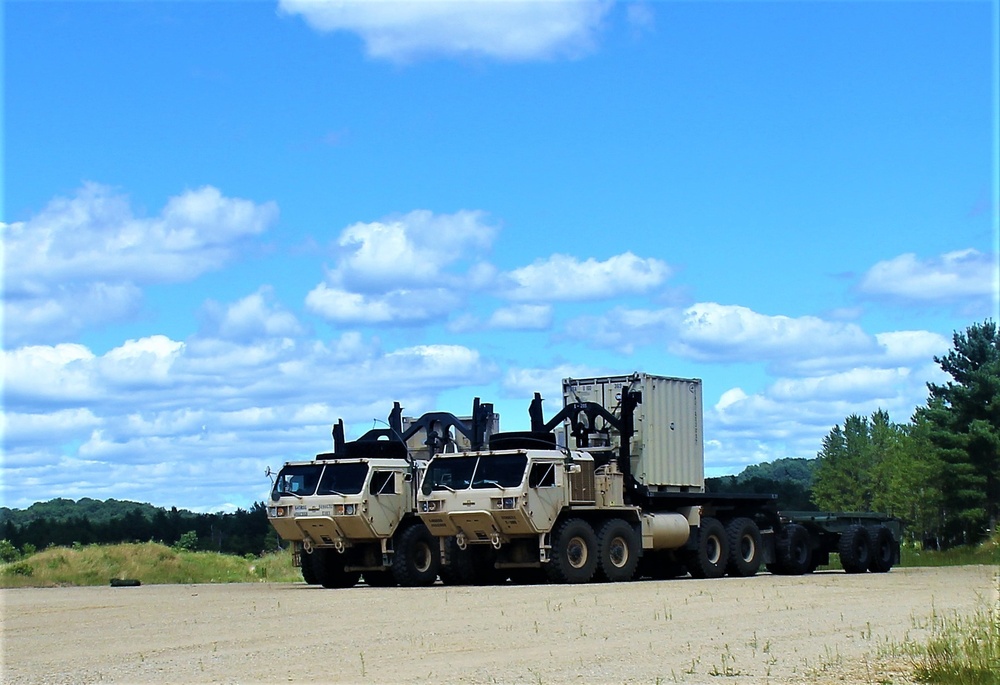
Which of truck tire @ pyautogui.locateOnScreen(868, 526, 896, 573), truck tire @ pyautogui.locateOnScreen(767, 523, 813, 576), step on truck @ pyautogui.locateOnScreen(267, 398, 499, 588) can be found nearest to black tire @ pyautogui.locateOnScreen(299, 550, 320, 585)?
step on truck @ pyautogui.locateOnScreen(267, 398, 499, 588)

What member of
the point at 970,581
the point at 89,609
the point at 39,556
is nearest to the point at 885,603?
the point at 970,581

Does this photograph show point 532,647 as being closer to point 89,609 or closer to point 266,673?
point 266,673

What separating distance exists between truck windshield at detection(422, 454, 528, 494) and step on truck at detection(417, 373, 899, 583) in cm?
2

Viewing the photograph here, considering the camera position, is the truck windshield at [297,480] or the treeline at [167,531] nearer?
the truck windshield at [297,480]

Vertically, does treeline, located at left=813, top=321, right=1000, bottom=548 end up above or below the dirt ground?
above

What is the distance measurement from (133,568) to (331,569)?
10.7m

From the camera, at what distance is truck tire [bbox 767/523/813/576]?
114 ft

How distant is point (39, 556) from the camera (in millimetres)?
39562

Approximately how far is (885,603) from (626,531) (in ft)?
29.2

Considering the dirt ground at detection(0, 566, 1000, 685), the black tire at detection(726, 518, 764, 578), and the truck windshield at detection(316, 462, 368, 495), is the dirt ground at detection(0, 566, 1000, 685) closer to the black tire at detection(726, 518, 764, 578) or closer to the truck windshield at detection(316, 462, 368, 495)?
the truck windshield at detection(316, 462, 368, 495)

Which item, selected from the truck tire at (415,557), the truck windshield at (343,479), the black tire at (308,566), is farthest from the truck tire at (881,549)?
the black tire at (308,566)

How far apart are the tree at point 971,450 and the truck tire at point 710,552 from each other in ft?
113

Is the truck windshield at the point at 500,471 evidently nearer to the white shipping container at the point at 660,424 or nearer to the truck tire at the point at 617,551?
the truck tire at the point at 617,551

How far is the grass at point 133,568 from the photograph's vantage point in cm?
3744
